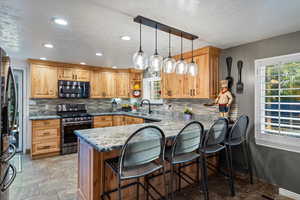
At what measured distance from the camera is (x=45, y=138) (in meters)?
3.83

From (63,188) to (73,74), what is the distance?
9.74 feet

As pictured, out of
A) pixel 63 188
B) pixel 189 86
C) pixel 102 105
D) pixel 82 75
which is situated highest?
pixel 82 75

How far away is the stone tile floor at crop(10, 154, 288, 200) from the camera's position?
7.46 feet

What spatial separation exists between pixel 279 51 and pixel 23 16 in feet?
11.2

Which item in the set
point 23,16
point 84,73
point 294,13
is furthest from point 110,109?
point 294,13

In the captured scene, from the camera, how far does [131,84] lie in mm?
5449

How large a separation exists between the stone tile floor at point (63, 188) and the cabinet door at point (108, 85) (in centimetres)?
243

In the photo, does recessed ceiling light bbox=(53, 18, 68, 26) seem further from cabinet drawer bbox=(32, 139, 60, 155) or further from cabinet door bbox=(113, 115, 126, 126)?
cabinet door bbox=(113, 115, 126, 126)

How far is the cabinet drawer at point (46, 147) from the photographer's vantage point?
371 cm

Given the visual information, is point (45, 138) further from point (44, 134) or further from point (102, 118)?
point (102, 118)

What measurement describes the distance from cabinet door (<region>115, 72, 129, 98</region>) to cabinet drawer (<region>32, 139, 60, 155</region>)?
7.14 ft

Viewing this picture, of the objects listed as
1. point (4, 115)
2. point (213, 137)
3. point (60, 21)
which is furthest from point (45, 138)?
point (213, 137)

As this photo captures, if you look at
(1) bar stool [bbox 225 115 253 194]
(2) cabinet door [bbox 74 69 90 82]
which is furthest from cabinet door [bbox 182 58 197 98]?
(2) cabinet door [bbox 74 69 90 82]

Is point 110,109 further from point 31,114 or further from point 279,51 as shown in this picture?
point 279,51
